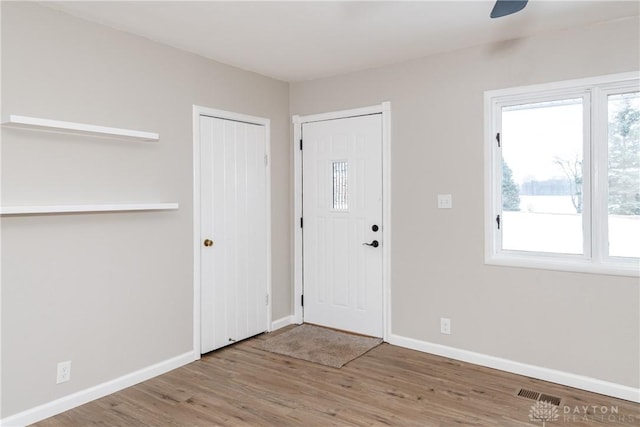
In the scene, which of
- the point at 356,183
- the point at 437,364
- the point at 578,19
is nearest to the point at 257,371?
the point at 437,364

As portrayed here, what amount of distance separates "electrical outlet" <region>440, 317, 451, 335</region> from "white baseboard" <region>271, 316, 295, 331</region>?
64.1 inches

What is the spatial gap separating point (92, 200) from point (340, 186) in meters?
2.23

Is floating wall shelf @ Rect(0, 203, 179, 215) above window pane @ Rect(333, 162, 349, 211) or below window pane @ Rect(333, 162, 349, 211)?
below

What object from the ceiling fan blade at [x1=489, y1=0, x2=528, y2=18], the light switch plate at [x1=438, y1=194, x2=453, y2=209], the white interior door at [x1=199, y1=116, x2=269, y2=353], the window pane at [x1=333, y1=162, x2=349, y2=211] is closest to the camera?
the ceiling fan blade at [x1=489, y1=0, x2=528, y2=18]

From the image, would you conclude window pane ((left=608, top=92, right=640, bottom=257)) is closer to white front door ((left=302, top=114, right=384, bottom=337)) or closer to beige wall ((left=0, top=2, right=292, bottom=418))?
white front door ((left=302, top=114, right=384, bottom=337))

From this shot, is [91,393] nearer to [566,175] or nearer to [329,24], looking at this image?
[329,24]

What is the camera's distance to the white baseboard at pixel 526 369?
2941 millimetres

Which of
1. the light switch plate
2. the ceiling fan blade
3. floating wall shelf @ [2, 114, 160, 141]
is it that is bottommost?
the light switch plate

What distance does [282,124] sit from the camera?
178 inches

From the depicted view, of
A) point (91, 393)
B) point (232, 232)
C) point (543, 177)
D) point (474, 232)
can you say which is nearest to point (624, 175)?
point (543, 177)

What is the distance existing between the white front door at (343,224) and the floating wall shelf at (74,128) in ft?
5.67

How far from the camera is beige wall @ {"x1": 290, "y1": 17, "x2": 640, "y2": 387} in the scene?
2.98 meters

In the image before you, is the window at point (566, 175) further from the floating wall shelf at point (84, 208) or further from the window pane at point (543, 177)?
the floating wall shelf at point (84, 208)

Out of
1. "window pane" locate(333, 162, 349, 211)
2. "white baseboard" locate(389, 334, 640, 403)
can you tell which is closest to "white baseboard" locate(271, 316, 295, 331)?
"white baseboard" locate(389, 334, 640, 403)
